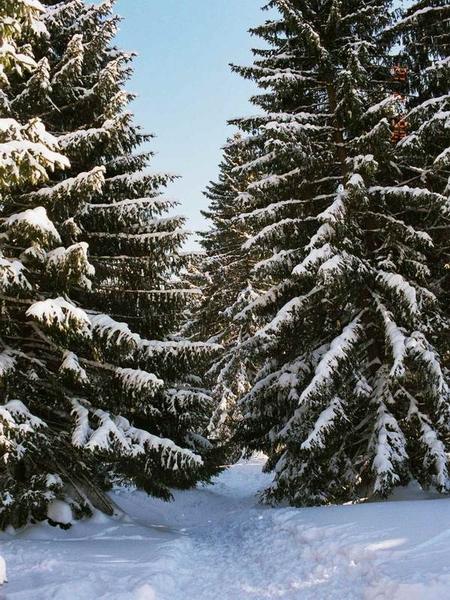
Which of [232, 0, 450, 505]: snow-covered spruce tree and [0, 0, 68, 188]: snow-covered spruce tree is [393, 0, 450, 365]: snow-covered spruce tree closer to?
[232, 0, 450, 505]: snow-covered spruce tree

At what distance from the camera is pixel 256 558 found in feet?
24.1

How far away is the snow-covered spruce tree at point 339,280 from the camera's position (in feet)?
31.0

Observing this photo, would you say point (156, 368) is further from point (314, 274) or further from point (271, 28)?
point (271, 28)

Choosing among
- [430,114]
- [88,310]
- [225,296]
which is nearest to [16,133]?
[88,310]

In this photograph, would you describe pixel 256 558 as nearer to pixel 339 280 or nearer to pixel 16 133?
pixel 339 280

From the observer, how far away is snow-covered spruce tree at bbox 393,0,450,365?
34.7ft

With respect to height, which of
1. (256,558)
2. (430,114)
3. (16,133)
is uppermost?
(430,114)

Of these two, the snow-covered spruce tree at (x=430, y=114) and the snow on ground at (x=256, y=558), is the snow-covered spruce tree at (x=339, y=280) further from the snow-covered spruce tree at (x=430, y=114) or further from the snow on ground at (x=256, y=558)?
the snow on ground at (x=256, y=558)

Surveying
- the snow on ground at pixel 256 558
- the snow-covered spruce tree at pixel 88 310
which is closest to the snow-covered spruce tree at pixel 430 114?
the snow on ground at pixel 256 558

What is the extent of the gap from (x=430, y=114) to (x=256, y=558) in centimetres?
971

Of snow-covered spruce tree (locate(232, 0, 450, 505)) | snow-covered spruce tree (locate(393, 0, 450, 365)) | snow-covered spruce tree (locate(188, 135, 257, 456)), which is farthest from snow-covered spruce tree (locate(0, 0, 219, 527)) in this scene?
snow-covered spruce tree (locate(188, 135, 257, 456))

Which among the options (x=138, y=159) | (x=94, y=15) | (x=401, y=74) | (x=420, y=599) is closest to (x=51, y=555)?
(x=420, y=599)

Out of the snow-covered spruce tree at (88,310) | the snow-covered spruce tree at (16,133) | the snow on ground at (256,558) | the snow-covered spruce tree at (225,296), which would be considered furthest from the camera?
the snow-covered spruce tree at (225,296)

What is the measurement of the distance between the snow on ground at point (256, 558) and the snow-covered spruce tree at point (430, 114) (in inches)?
190
